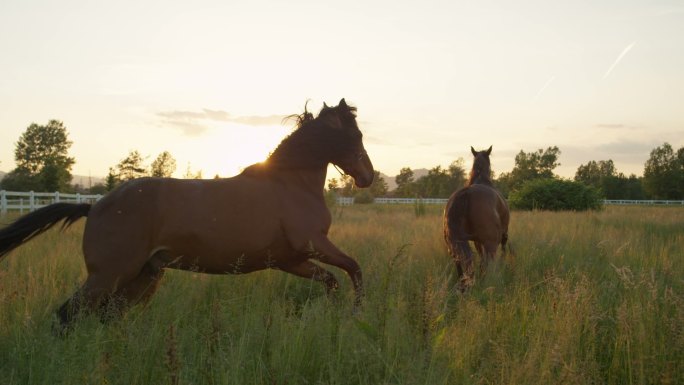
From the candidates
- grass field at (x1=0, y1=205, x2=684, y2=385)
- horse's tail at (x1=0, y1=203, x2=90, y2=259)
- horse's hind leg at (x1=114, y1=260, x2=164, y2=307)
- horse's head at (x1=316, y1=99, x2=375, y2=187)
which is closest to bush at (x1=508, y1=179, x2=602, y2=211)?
horse's head at (x1=316, y1=99, x2=375, y2=187)

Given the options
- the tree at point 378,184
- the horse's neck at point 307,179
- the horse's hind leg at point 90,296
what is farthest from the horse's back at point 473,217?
the horse's hind leg at point 90,296

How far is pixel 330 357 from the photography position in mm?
3061

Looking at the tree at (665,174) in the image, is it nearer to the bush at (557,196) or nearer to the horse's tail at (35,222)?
the bush at (557,196)

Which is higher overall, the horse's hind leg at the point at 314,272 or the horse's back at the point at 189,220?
the horse's back at the point at 189,220

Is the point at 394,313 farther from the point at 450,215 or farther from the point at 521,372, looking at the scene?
the point at 450,215

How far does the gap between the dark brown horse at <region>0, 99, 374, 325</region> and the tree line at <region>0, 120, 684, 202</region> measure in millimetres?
25419

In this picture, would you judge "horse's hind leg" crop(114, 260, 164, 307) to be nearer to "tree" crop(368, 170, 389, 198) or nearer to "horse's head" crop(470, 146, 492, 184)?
"tree" crop(368, 170, 389, 198)

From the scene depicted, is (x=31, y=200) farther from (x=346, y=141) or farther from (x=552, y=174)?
(x=552, y=174)

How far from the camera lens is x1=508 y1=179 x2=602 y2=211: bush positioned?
24.9 metres

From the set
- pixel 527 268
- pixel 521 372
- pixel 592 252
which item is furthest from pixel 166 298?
pixel 592 252

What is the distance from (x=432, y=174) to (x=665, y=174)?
42.2 meters

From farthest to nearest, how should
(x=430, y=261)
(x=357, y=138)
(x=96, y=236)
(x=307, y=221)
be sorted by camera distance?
(x=430, y=261) → (x=357, y=138) → (x=307, y=221) → (x=96, y=236)

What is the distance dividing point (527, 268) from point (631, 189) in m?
106

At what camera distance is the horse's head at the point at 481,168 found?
322 inches
